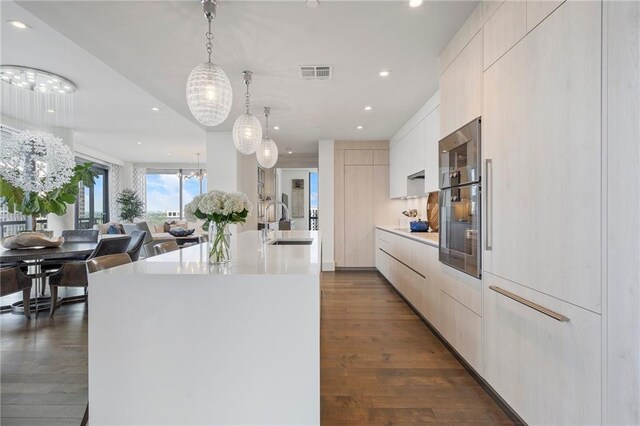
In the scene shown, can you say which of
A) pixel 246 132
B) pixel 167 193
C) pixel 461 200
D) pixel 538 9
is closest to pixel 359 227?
pixel 246 132

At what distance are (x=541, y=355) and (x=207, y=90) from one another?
253 centimetres

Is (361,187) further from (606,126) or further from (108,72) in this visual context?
(606,126)

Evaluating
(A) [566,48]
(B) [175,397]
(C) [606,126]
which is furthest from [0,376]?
(A) [566,48]

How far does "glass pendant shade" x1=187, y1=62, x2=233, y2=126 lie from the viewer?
6.60 feet

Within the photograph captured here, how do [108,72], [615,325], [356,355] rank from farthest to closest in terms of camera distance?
[108,72] → [356,355] → [615,325]

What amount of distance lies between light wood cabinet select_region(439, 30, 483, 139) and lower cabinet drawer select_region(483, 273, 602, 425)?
1.21 meters

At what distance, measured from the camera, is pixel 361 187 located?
596 cm

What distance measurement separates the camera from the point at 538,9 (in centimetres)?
147

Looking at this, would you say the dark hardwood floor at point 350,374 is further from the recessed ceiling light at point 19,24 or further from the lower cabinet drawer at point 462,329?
the recessed ceiling light at point 19,24

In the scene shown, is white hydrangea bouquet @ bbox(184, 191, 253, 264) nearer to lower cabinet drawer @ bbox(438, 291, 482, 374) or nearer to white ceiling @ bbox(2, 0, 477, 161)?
white ceiling @ bbox(2, 0, 477, 161)

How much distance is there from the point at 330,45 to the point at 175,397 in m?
2.70

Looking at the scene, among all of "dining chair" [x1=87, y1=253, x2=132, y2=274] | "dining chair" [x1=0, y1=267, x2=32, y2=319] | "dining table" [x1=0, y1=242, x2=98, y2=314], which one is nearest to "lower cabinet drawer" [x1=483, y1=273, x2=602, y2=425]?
"dining chair" [x1=87, y1=253, x2=132, y2=274]

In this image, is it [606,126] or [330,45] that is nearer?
[606,126]

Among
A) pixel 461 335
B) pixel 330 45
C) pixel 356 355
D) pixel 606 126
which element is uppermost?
pixel 330 45
